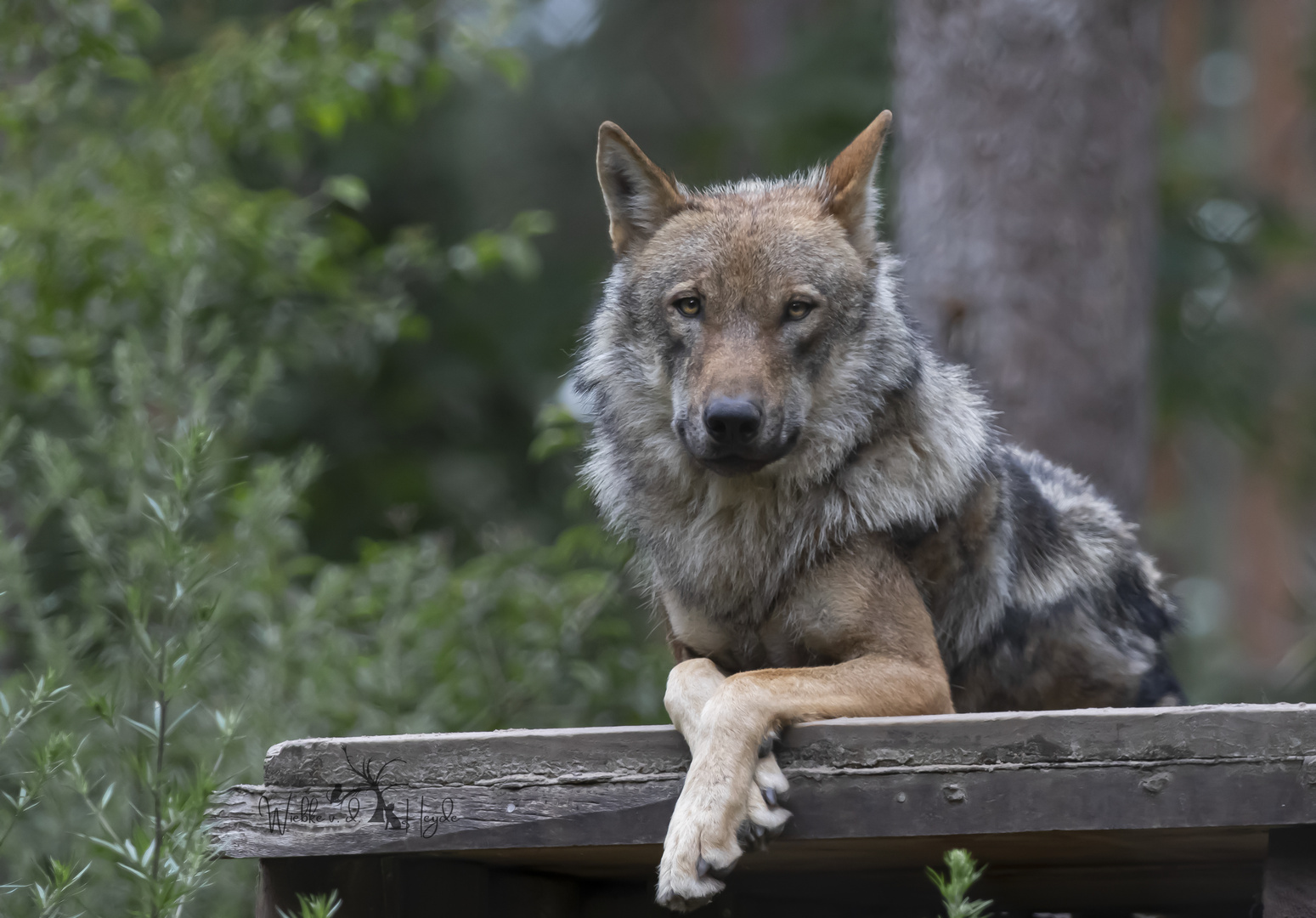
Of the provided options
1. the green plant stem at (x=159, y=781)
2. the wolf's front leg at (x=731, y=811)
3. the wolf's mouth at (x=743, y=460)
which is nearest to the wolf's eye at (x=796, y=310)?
the wolf's mouth at (x=743, y=460)

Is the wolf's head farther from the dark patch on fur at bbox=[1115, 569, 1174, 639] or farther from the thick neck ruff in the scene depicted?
the dark patch on fur at bbox=[1115, 569, 1174, 639]

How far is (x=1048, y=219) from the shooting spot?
557 centimetres

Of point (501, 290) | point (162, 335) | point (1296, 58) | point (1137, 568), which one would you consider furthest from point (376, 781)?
point (1296, 58)

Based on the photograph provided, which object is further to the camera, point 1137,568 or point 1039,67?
point 1039,67

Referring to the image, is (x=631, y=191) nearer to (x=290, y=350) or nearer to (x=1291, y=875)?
(x=1291, y=875)

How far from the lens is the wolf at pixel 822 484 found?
327 cm

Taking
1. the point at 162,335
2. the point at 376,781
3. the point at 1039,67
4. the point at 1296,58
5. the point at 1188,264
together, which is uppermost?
the point at 1296,58

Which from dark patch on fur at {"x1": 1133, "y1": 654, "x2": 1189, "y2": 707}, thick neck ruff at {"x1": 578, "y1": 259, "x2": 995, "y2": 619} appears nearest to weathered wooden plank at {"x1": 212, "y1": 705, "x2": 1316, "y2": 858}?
thick neck ruff at {"x1": 578, "y1": 259, "x2": 995, "y2": 619}

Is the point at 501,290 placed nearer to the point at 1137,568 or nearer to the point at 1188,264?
the point at 1188,264

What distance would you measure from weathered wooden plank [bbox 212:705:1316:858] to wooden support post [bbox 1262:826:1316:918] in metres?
0.10

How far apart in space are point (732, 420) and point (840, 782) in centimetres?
94

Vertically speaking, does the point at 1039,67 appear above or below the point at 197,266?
above

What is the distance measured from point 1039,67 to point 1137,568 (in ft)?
8.65

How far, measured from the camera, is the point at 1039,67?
18.4 feet
